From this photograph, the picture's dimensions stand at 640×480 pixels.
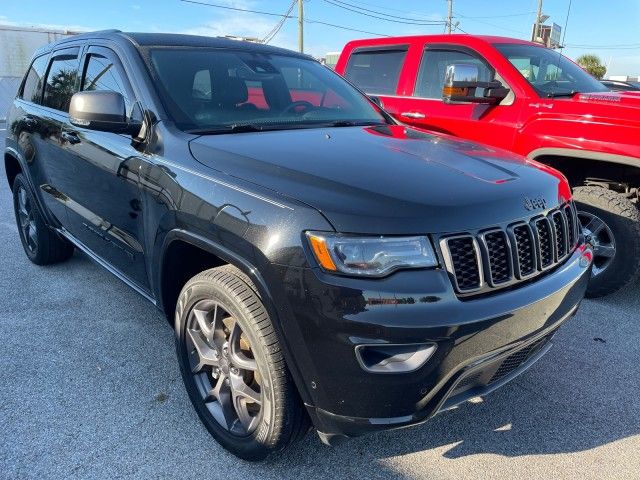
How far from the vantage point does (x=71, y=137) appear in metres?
3.26

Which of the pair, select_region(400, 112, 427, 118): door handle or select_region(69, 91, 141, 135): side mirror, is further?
select_region(400, 112, 427, 118): door handle

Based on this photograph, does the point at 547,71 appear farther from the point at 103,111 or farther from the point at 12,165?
the point at 12,165

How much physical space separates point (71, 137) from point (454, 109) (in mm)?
3019

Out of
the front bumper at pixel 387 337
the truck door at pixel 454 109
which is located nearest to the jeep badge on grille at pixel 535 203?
the front bumper at pixel 387 337

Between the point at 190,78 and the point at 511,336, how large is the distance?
204cm

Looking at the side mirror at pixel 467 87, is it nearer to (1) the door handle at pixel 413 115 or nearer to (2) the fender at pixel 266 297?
(1) the door handle at pixel 413 115

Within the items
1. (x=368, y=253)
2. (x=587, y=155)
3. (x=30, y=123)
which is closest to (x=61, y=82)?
(x=30, y=123)

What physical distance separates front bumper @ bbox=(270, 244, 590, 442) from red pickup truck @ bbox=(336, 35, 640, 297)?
2049mm

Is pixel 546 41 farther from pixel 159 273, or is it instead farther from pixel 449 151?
pixel 159 273

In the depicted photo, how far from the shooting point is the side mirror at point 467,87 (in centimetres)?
396

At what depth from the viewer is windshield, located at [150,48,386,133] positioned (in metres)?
2.68

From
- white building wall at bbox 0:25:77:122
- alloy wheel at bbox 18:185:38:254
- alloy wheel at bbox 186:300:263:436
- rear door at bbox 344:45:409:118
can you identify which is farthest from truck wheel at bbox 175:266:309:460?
white building wall at bbox 0:25:77:122

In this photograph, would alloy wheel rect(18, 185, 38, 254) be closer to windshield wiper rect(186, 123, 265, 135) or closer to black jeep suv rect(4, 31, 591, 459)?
black jeep suv rect(4, 31, 591, 459)

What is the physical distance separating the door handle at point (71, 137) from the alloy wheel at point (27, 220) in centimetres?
122
